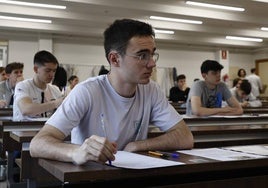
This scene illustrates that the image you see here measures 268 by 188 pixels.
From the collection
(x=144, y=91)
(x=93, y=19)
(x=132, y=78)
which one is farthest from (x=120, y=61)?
(x=93, y=19)

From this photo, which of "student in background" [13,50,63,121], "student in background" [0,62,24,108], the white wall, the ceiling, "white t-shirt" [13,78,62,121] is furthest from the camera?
the white wall

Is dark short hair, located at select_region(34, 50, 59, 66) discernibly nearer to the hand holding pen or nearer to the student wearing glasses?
the student wearing glasses

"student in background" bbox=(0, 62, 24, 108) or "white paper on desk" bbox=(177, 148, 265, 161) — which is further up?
"student in background" bbox=(0, 62, 24, 108)

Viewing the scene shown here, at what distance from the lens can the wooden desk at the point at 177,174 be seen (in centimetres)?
100

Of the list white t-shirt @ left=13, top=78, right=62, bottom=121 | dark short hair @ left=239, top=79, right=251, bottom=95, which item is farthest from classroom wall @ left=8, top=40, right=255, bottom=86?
white t-shirt @ left=13, top=78, right=62, bottom=121

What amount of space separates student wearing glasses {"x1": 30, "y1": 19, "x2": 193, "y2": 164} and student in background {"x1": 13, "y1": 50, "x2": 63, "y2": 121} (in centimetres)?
148

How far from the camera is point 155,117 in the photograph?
1.79 metres

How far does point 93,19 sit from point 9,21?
7.41ft

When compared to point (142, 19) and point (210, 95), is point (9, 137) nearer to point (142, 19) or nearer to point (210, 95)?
point (210, 95)

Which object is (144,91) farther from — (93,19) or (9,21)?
(9,21)

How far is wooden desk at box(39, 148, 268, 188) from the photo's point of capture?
1002 millimetres

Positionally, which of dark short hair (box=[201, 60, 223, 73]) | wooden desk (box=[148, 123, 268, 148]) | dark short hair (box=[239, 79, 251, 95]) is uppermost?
dark short hair (box=[201, 60, 223, 73])

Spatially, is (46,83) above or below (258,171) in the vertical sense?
above

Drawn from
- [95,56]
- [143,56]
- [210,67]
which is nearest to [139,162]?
[143,56]
